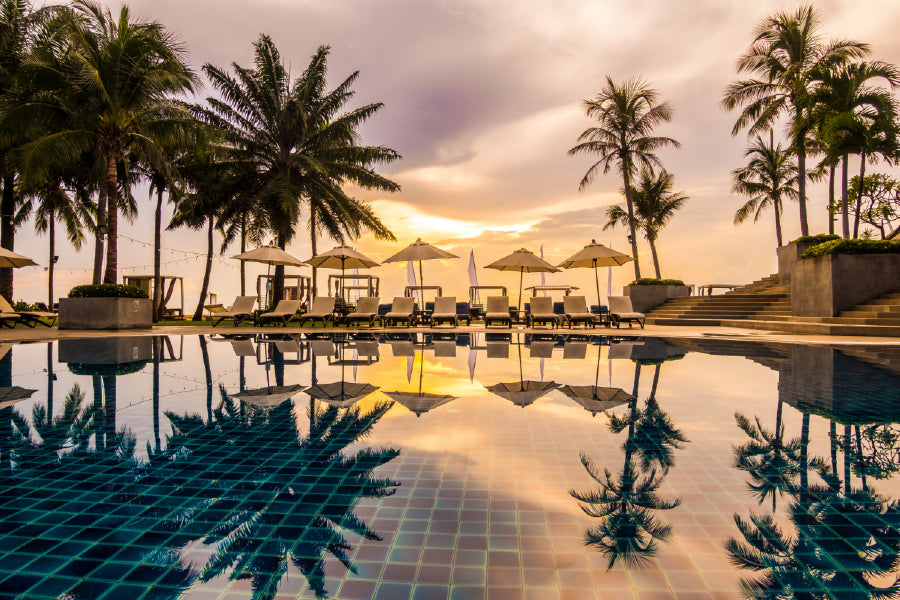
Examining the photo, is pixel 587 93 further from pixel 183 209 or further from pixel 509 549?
pixel 509 549

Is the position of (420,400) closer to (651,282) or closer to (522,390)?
(522,390)

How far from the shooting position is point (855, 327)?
Answer: 488 inches

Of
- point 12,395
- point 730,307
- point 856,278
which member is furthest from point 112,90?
point 856,278

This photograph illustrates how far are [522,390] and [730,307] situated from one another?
15774 millimetres

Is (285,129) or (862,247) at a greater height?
(285,129)

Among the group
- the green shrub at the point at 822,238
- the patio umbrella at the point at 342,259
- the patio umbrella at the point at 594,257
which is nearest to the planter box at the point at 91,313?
the patio umbrella at the point at 342,259

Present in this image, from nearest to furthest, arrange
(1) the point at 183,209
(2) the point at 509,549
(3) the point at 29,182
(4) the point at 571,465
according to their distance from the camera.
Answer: (2) the point at 509,549 → (4) the point at 571,465 → (3) the point at 29,182 → (1) the point at 183,209

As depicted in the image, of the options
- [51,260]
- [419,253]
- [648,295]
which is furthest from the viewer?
[51,260]

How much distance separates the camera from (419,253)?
16.8m

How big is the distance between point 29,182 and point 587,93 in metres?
21.5

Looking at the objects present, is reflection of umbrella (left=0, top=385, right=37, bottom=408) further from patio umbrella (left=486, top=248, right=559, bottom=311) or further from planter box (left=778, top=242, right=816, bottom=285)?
planter box (left=778, top=242, right=816, bottom=285)

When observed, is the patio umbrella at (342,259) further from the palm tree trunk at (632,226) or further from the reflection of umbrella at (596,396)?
the reflection of umbrella at (596,396)

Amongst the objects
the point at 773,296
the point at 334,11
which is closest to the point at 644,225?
the point at 773,296

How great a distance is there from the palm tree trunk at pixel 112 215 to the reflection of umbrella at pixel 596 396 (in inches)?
568
